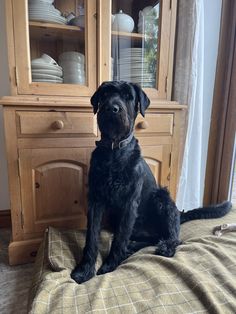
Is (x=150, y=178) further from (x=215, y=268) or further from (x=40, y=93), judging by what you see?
(x=40, y=93)

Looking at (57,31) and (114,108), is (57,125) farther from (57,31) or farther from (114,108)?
(57,31)

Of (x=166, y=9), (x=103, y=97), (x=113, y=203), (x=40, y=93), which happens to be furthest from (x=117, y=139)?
(x=166, y=9)

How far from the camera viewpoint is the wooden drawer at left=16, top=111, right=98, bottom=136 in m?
1.18

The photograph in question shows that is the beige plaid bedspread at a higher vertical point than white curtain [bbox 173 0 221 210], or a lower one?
lower

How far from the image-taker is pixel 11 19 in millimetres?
1138

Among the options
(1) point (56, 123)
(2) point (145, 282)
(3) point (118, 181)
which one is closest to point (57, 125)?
(1) point (56, 123)

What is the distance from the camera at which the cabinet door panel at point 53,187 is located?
125 cm

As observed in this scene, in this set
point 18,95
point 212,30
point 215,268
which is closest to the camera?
point 215,268

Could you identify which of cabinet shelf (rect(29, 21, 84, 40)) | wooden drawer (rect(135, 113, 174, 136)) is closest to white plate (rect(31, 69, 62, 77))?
cabinet shelf (rect(29, 21, 84, 40))

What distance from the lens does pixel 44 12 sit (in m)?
1.25

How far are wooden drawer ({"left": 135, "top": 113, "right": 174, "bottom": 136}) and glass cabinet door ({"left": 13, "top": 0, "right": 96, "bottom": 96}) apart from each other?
1.11 feet

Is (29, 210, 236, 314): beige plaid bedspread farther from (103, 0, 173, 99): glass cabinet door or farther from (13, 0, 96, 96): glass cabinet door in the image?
(103, 0, 173, 99): glass cabinet door

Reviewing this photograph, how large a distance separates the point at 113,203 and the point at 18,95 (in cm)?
73

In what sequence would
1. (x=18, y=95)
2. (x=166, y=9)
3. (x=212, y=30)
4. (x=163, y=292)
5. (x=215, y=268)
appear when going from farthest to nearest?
(x=212, y=30) < (x=166, y=9) < (x=18, y=95) < (x=215, y=268) < (x=163, y=292)
